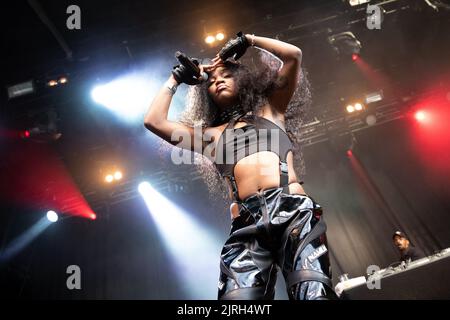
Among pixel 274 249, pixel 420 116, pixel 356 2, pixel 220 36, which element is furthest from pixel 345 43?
pixel 274 249

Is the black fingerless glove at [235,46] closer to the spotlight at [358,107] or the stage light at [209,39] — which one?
the stage light at [209,39]

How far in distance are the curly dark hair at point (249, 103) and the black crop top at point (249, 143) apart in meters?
A: 0.21

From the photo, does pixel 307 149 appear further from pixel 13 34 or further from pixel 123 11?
pixel 13 34

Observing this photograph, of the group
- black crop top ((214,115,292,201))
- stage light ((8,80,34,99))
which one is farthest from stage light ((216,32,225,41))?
black crop top ((214,115,292,201))

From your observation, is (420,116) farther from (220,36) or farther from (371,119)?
(220,36)

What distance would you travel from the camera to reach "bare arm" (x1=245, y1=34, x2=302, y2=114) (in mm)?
2197

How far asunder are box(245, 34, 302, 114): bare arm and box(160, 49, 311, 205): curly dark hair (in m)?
0.08

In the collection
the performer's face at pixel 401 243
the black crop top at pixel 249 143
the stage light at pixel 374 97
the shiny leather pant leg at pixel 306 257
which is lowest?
the shiny leather pant leg at pixel 306 257

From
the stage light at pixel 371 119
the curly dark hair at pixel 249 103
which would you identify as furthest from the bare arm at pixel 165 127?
the stage light at pixel 371 119

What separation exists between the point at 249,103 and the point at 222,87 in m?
0.23

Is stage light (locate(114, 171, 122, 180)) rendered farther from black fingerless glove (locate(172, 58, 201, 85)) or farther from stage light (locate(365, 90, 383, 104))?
black fingerless glove (locate(172, 58, 201, 85))

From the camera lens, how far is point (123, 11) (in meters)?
7.19

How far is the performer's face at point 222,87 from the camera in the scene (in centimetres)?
232

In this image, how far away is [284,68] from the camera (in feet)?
7.30
